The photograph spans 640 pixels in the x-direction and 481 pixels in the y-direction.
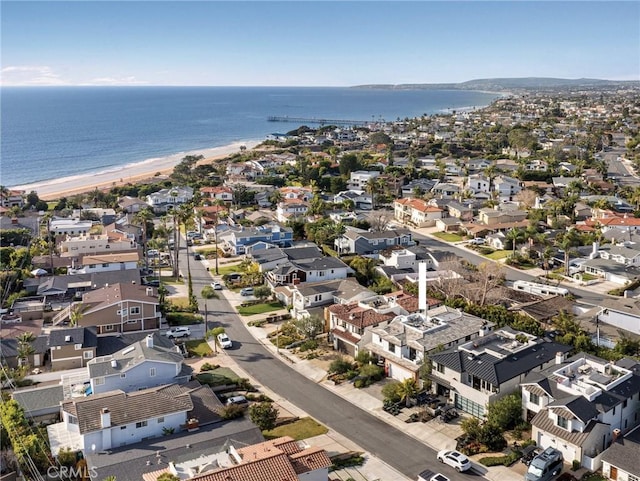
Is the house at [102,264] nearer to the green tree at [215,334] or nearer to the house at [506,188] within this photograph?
the green tree at [215,334]

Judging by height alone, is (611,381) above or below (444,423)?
above

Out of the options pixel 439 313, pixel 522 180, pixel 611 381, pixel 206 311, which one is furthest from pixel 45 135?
pixel 611 381

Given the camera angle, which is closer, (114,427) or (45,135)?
(114,427)

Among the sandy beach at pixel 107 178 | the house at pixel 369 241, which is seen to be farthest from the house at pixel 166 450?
the sandy beach at pixel 107 178

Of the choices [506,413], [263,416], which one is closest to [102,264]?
[263,416]

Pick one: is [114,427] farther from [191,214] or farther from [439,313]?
[191,214]

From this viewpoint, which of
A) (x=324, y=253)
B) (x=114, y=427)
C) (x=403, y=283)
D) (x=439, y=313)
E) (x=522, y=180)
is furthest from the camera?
(x=522, y=180)
